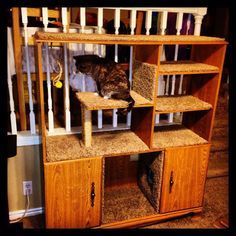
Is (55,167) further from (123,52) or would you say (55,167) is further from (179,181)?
(123,52)

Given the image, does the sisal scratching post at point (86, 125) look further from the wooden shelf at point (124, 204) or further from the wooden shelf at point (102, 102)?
the wooden shelf at point (124, 204)

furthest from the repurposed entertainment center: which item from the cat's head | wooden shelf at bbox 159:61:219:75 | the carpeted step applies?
the carpeted step

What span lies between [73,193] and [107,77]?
29.3 inches

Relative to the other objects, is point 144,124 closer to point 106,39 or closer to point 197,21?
point 106,39

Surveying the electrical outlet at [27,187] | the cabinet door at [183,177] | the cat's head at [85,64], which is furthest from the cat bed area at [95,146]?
the cat's head at [85,64]

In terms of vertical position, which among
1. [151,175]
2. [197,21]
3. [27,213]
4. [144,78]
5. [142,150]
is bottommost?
[27,213]

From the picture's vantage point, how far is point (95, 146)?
5.82 ft

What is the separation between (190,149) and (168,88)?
0.68 m

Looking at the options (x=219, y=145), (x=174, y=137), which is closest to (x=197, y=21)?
(x=174, y=137)

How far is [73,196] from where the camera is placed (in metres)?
1.67

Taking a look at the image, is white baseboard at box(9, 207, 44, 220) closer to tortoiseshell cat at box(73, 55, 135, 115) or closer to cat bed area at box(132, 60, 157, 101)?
tortoiseshell cat at box(73, 55, 135, 115)

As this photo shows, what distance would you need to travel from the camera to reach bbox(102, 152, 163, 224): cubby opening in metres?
1.94

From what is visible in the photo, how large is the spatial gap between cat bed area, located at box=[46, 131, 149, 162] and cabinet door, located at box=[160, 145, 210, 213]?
247 mm

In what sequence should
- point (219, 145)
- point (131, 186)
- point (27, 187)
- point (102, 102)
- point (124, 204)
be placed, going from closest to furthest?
point (102, 102), point (27, 187), point (124, 204), point (131, 186), point (219, 145)
